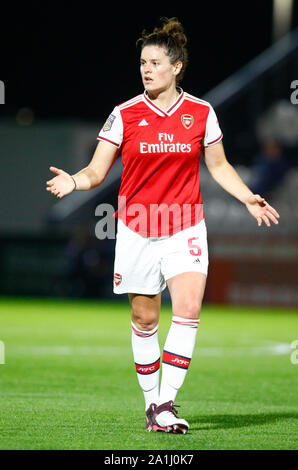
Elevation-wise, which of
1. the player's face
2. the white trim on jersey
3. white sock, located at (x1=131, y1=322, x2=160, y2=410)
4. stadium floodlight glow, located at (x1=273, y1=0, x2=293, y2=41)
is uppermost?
stadium floodlight glow, located at (x1=273, y1=0, x2=293, y2=41)

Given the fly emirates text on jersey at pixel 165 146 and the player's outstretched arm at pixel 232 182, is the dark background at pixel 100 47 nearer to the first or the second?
the player's outstretched arm at pixel 232 182

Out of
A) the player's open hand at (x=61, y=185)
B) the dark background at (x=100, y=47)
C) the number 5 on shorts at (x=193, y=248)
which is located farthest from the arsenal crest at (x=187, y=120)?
the dark background at (x=100, y=47)

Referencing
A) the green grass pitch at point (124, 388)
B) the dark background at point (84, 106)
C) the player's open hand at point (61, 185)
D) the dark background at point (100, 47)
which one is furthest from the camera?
the dark background at point (100, 47)

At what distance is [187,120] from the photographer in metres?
5.96

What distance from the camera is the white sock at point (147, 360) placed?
5973mm

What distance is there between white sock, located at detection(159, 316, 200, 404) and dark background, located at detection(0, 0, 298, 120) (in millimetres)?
22143

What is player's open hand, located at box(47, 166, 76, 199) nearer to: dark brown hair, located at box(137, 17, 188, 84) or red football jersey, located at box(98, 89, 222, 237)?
red football jersey, located at box(98, 89, 222, 237)

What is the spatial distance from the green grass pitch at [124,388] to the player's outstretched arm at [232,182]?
1355 mm

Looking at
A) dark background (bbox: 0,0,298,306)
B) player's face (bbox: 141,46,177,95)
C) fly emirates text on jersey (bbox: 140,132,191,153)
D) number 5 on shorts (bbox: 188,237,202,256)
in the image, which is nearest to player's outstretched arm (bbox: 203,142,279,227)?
fly emirates text on jersey (bbox: 140,132,191,153)

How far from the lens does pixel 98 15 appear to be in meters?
28.3

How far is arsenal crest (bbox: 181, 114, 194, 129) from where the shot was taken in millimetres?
5938

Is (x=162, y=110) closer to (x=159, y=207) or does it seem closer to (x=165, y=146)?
(x=165, y=146)

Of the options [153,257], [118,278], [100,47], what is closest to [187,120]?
[153,257]

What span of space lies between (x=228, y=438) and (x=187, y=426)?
0.98ft
